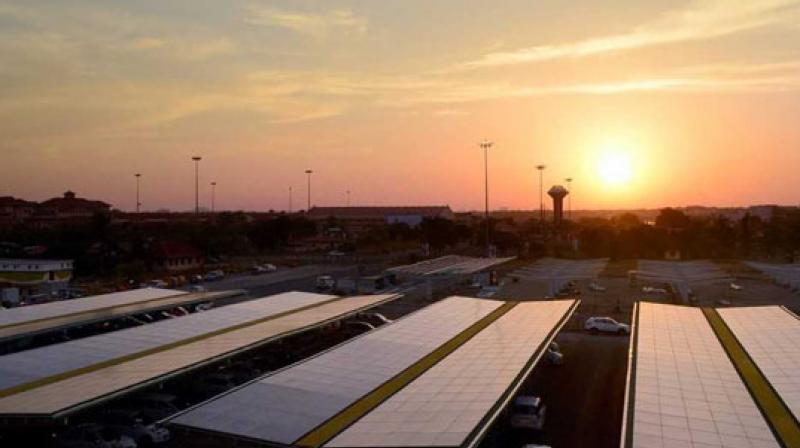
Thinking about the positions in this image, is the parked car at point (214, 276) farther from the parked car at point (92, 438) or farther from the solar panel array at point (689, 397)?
the solar panel array at point (689, 397)

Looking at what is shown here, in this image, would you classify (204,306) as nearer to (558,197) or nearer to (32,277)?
(32,277)

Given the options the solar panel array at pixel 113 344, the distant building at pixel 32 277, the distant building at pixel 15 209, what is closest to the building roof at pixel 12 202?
the distant building at pixel 15 209

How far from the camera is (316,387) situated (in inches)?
324

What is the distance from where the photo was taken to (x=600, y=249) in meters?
41.9

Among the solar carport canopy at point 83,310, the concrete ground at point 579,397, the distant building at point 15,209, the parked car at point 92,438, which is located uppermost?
the distant building at point 15,209

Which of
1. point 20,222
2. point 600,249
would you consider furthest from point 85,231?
point 600,249

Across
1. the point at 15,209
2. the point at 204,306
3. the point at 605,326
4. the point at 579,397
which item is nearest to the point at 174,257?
the point at 204,306

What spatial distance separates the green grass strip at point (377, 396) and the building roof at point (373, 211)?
77594 millimetres

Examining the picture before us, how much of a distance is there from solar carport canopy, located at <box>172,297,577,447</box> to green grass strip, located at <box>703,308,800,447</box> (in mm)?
2555

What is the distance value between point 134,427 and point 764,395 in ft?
24.0

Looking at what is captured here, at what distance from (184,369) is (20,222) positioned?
58490 mm

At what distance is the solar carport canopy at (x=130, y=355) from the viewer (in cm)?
796

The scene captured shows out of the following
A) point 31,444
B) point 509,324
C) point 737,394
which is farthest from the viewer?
point 509,324

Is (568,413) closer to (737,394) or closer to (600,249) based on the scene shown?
(737,394)
